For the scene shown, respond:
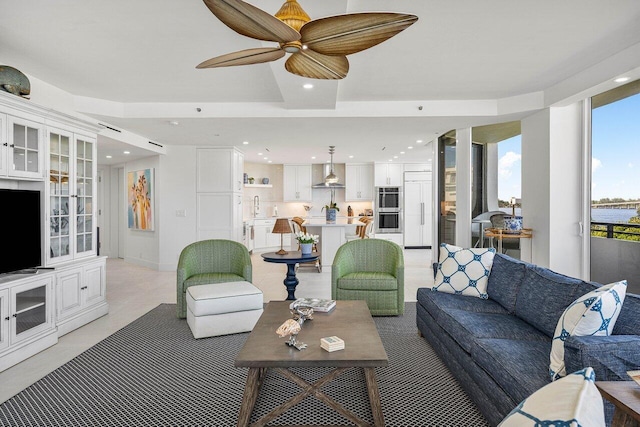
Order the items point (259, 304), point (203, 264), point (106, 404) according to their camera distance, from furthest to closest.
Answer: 1. point (203, 264)
2. point (259, 304)
3. point (106, 404)

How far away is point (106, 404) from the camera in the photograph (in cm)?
234

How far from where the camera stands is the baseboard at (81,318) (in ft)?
11.9

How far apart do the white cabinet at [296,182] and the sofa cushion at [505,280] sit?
783cm

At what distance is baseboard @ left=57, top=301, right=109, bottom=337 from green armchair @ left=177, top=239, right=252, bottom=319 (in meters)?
0.95

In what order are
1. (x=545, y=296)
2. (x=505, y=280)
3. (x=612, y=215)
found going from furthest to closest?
1. (x=612, y=215)
2. (x=505, y=280)
3. (x=545, y=296)

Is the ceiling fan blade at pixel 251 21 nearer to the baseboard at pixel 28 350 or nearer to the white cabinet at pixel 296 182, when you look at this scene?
the baseboard at pixel 28 350

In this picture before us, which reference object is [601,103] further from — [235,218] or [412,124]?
[235,218]

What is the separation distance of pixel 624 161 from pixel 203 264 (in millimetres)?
4695

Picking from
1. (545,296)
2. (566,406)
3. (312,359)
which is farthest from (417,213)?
(566,406)

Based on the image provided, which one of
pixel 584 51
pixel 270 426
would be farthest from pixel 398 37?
→ pixel 270 426

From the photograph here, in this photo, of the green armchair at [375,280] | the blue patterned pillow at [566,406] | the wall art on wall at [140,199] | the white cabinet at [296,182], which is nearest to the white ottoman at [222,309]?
the green armchair at [375,280]

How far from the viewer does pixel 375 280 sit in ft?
13.0

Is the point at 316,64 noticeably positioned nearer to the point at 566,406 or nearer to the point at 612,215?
the point at 566,406

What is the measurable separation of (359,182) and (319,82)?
6967 millimetres
